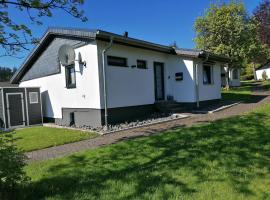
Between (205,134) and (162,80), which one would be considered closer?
(205,134)

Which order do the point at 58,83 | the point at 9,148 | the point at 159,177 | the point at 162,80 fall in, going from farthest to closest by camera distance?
the point at 162,80, the point at 58,83, the point at 159,177, the point at 9,148

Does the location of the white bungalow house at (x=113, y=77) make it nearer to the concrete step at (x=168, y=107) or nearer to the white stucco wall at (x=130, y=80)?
the white stucco wall at (x=130, y=80)

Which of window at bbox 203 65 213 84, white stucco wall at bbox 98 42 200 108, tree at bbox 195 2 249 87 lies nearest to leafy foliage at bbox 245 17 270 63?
tree at bbox 195 2 249 87

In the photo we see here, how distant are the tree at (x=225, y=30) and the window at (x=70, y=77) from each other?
16.4 meters

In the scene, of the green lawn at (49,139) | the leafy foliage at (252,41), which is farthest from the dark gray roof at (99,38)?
the leafy foliage at (252,41)

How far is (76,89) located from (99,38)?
2.97m

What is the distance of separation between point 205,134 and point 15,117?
11307 mm

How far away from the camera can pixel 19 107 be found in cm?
1501

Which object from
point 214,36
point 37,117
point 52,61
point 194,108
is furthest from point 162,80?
point 214,36

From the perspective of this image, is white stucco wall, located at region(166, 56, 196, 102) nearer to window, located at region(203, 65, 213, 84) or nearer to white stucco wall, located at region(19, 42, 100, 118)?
window, located at region(203, 65, 213, 84)

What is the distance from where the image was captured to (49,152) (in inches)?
303

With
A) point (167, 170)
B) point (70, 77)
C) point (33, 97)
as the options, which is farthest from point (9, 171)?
point (33, 97)

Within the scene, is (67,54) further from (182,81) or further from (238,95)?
(238,95)

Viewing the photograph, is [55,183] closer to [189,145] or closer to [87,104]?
[189,145]
